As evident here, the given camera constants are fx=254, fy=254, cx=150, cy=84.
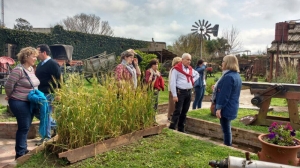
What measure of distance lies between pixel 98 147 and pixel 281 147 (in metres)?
2.12

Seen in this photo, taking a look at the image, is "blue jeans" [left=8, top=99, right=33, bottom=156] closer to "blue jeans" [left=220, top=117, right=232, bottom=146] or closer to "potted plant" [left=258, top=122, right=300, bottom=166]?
"blue jeans" [left=220, top=117, right=232, bottom=146]

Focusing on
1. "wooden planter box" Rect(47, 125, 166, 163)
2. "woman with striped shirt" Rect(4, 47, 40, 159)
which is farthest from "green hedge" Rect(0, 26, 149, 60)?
"wooden planter box" Rect(47, 125, 166, 163)

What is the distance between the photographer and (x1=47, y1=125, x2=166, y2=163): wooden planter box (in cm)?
293

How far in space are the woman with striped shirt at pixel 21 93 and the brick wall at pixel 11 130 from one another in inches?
46.3

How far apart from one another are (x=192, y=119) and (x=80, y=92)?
295 cm

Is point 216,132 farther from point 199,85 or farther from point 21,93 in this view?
point 21,93

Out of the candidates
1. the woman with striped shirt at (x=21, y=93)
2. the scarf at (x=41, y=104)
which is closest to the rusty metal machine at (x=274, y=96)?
the scarf at (x=41, y=104)

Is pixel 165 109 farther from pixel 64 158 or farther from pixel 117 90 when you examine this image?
pixel 64 158

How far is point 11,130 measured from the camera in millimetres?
4492

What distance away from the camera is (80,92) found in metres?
3.26

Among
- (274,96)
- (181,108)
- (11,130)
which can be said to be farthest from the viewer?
(181,108)

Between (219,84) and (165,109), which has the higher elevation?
(219,84)

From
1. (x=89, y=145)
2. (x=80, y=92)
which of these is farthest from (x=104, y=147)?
(x=80, y=92)

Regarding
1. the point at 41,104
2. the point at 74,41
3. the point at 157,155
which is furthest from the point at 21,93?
the point at 74,41
